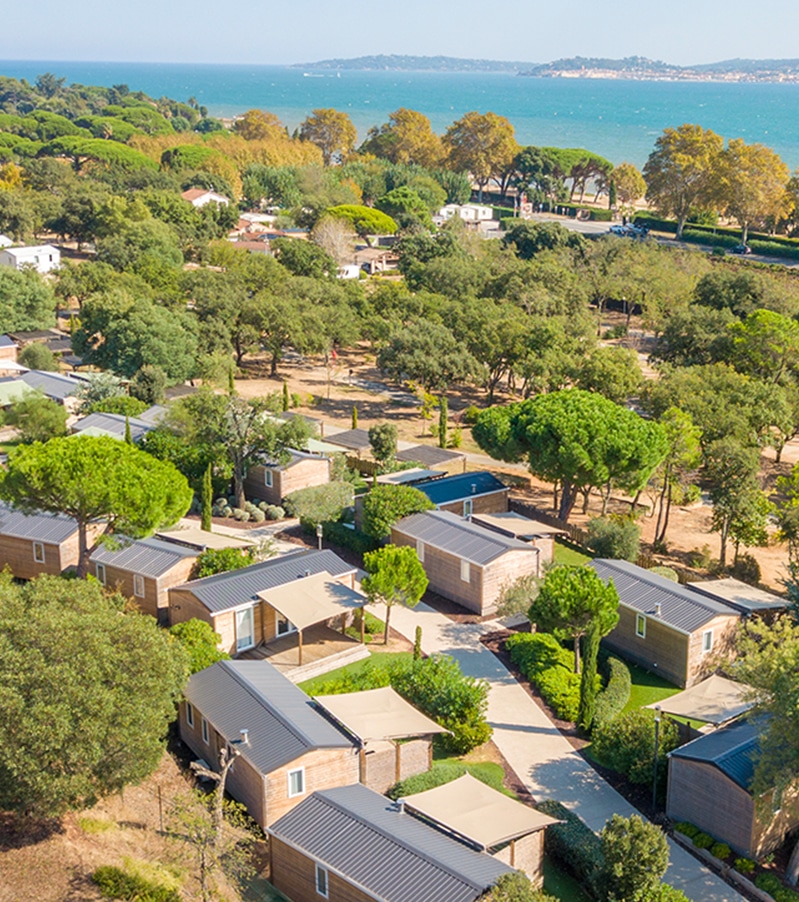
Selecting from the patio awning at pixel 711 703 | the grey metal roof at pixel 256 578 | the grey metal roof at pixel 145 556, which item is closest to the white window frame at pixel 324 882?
the patio awning at pixel 711 703

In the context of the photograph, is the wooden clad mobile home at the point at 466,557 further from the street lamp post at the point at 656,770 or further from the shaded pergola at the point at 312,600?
the street lamp post at the point at 656,770

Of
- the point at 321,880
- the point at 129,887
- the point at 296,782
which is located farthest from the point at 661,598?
the point at 129,887

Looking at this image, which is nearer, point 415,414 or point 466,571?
point 466,571

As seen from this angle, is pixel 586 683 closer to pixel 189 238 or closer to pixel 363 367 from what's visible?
pixel 363 367

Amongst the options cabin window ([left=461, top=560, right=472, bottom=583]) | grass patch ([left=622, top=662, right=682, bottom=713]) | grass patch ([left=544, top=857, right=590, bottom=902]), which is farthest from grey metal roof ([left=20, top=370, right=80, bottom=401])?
grass patch ([left=544, top=857, right=590, bottom=902])

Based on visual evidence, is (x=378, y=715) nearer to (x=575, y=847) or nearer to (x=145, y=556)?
(x=575, y=847)

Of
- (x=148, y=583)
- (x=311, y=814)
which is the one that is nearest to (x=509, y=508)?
(x=148, y=583)

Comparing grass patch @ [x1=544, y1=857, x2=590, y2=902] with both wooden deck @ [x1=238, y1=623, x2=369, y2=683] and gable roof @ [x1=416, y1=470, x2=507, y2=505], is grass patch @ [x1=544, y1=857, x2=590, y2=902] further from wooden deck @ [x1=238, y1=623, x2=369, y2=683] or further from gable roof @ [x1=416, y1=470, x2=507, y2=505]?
gable roof @ [x1=416, y1=470, x2=507, y2=505]
